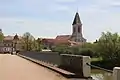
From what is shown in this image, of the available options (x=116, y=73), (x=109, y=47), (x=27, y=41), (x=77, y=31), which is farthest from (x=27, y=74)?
(x=77, y=31)

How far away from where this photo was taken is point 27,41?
120m

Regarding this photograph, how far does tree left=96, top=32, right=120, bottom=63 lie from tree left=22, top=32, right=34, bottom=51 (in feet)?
163

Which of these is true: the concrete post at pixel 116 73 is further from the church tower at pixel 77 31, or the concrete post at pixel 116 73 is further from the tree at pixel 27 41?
the church tower at pixel 77 31

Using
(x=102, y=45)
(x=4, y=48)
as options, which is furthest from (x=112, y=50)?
(x=4, y=48)

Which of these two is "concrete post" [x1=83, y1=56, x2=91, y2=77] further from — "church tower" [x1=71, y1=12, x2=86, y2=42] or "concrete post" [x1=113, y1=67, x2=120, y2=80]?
"church tower" [x1=71, y1=12, x2=86, y2=42]

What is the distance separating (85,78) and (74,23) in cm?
16383

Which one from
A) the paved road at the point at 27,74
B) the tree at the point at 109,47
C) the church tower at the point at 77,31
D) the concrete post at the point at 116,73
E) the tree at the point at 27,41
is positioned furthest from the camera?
the church tower at the point at 77,31

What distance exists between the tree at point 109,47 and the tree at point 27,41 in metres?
49.8

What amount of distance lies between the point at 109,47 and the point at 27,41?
55.1 metres

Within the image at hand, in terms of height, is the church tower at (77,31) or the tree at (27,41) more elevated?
the church tower at (77,31)

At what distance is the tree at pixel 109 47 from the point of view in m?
69.5

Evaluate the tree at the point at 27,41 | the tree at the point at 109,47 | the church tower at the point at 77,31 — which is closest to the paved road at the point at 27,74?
the tree at the point at 109,47

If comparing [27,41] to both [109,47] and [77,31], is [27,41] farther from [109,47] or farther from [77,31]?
[77,31]

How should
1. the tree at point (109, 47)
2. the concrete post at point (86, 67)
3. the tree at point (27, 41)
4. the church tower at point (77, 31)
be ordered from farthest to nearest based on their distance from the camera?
1. the church tower at point (77, 31)
2. the tree at point (27, 41)
3. the tree at point (109, 47)
4. the concrete post at point (86, 67)
